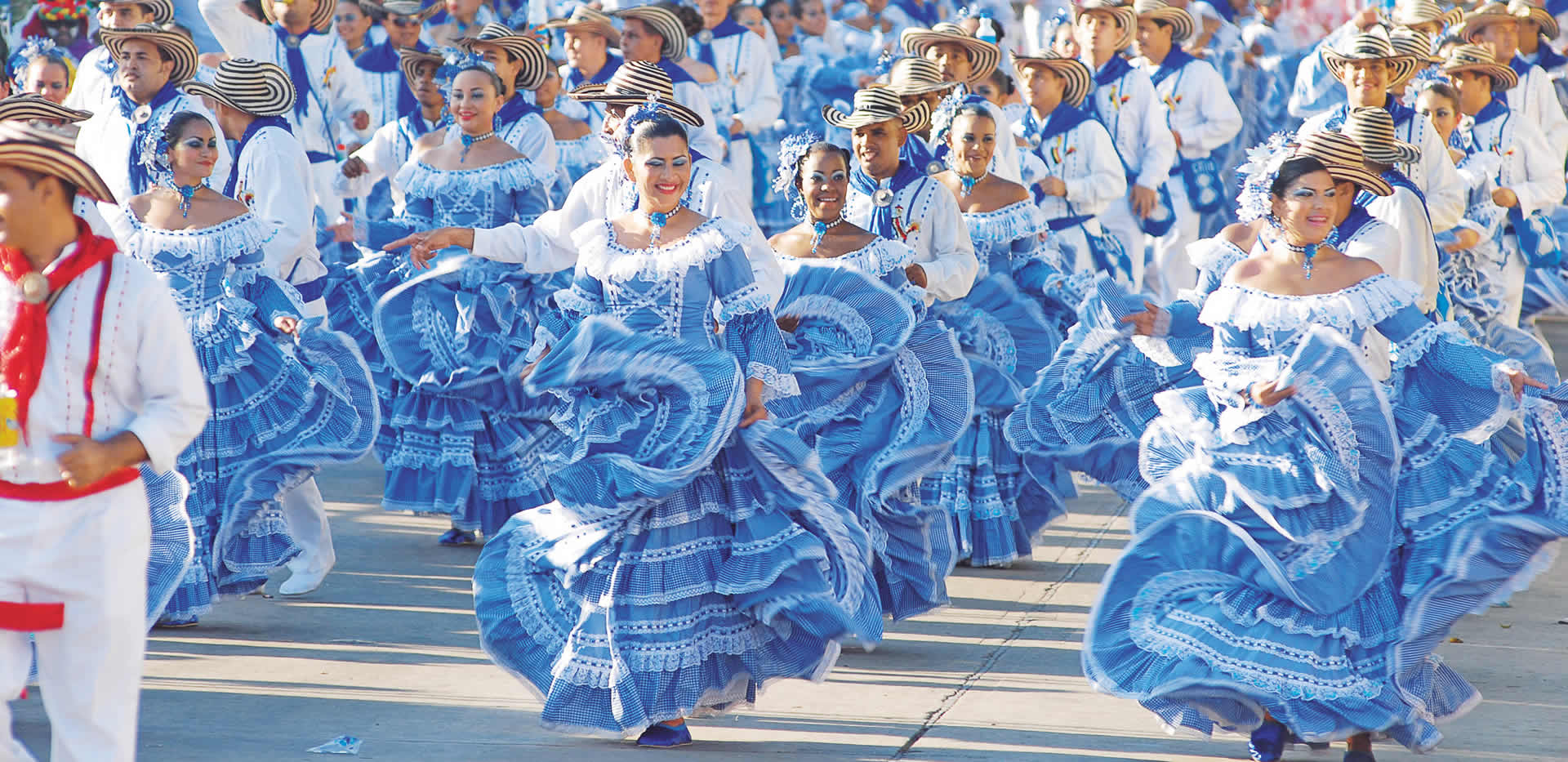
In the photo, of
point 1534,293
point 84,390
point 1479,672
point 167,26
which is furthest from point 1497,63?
point 84,390

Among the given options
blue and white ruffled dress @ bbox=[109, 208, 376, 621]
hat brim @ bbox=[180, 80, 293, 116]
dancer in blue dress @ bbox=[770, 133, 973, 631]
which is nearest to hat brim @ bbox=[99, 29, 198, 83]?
A: hat brim @ bbox=[180, 80, 293, 116]

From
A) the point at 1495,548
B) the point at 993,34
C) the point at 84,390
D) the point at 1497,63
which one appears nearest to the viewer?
the point at 84,390

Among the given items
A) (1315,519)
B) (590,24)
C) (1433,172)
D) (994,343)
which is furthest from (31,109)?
(1433,172)

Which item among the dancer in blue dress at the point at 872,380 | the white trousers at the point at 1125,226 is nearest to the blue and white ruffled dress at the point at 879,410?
the dancer in blue dress at the point at 872,380

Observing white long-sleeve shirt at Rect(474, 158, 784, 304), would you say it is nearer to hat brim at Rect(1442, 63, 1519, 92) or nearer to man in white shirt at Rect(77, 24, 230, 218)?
man in white shirt at Rect(77, 24, 230, 218)

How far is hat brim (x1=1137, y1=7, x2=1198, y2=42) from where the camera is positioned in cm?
1192

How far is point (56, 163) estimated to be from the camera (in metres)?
3.92

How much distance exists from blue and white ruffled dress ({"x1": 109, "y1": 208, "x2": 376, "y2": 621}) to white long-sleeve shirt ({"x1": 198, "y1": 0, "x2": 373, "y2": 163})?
3.97 meters

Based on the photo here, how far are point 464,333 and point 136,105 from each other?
1515 millimetres

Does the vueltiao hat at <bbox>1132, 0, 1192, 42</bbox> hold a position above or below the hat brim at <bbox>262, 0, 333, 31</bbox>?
above

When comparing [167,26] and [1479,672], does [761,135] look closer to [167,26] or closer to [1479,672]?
[167,26]

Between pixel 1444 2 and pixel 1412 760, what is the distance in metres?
11.5

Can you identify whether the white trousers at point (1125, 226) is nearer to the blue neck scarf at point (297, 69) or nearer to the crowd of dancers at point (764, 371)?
the crowd of dancers at point (764, 371)

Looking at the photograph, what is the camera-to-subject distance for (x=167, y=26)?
773cm
